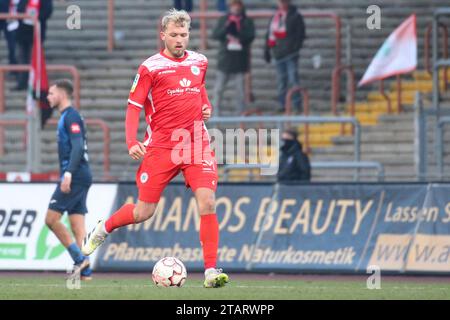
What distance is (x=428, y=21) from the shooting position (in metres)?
24.5

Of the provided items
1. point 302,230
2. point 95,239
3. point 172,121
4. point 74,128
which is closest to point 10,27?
point 74,128

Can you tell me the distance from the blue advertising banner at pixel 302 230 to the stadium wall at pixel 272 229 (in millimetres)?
12

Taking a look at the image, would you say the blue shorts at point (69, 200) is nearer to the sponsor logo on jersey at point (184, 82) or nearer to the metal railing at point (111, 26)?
the sponsor logo on jersey at point (184, 82)

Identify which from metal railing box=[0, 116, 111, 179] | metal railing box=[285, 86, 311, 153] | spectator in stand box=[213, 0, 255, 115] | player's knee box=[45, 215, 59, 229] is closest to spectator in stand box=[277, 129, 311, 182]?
metal railing box=[285, 86, 311, 153]

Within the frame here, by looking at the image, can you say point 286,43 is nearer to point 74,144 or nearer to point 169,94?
point 74,144

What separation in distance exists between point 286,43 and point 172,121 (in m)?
9.87

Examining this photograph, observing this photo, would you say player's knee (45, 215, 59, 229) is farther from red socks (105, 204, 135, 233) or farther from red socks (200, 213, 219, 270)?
red socks (200, 213, 219, 270)

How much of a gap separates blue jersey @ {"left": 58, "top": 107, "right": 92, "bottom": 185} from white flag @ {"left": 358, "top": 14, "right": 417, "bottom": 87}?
7086 millimetres

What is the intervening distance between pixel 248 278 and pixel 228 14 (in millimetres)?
→ 7108

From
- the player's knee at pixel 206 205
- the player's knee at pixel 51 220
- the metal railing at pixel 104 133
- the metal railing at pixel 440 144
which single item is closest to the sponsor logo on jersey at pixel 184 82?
the player's knee at pixel 206 205

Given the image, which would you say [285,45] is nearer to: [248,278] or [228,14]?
[228,14]

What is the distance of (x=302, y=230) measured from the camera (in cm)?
1741

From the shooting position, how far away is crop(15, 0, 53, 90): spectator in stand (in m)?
23.6
